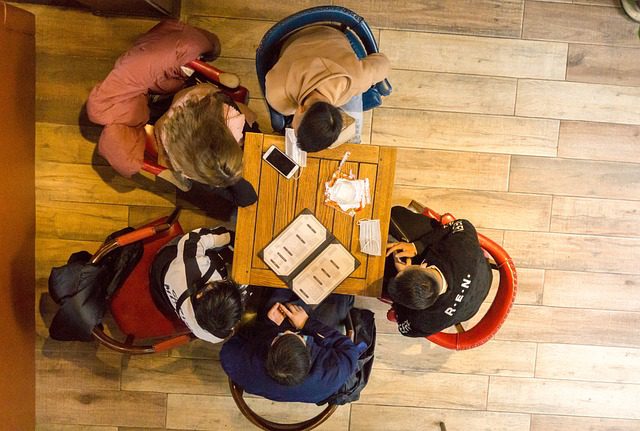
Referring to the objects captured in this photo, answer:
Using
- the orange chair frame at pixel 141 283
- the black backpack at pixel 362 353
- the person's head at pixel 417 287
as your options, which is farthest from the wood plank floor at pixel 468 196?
the person's head at pixel 417 287

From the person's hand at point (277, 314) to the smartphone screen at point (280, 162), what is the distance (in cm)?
58

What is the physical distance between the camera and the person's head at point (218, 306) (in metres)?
1.68

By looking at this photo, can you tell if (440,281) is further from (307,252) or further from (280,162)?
(280,162)

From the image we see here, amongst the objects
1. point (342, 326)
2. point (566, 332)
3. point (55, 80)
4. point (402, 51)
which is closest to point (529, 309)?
point (566, 332)

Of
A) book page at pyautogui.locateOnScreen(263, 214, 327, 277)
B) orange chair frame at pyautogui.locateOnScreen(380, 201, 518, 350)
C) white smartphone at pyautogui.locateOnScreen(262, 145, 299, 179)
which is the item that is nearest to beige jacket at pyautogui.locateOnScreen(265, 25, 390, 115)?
white smartphone at pyautogui.locateOnScreen(262, 145, 299, 179)

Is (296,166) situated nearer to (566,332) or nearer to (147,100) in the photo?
(147,100)

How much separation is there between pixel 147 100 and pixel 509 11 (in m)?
1.73

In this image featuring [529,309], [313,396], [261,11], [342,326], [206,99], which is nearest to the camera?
[206,99]

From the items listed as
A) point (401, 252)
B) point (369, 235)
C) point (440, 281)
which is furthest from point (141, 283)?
point (440, 281)

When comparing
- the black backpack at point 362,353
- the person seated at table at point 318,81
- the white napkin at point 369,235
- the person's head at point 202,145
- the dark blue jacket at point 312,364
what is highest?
the person seated at table at point 318,81

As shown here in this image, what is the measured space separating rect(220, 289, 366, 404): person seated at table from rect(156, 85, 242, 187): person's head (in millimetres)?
639

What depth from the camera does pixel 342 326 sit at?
7.17 feet

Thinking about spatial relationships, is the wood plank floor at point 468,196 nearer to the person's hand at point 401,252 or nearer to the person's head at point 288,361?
the person's hand at point 401,252

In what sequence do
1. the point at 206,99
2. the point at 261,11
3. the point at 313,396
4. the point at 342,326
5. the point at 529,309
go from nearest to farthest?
the point at 206,99
the point at 313,396
the point at 342,326
the point at 261,11
the point at 529,309
